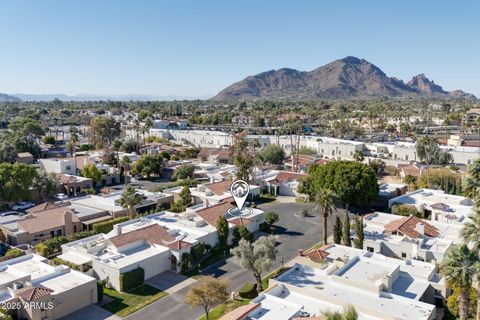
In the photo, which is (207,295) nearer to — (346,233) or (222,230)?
(222,230)

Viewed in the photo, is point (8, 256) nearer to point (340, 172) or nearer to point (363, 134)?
point (340, 172)

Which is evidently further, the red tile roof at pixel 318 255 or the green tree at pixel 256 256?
the red tile roof at pixel 318 255

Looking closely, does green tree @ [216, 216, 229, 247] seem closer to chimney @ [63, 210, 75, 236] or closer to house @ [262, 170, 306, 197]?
chimney @ [63, 210, 75, 236]

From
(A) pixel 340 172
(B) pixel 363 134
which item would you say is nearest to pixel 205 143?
(B) pixel 363 134

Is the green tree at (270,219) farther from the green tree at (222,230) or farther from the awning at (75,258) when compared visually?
the awning at (75,258)

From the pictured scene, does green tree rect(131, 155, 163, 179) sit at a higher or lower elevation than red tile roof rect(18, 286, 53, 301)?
higher

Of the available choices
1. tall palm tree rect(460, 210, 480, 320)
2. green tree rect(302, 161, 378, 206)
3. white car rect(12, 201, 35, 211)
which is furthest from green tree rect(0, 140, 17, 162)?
tall palm tree rect(460, 210, 480, 320)

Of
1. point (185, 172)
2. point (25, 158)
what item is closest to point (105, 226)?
point (185, 172)

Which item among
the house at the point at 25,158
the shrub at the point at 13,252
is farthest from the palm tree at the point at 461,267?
the house at the point at 25,158
